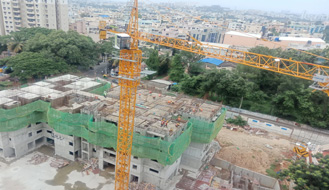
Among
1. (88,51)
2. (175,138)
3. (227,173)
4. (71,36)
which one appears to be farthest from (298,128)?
(71,36)

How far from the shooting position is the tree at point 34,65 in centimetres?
4106

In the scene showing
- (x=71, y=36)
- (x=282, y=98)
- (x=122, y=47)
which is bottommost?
(x=282, y=98)

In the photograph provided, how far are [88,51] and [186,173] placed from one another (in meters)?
37.3

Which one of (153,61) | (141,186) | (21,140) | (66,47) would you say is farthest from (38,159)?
(153,61)

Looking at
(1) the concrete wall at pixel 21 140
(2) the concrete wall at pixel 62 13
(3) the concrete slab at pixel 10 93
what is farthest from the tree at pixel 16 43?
(1) the concrete wall at pixel 21 140

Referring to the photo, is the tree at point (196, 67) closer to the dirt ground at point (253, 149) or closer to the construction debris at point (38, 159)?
the dirt ground at point (253, 149)

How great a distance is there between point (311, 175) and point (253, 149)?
11813 mm

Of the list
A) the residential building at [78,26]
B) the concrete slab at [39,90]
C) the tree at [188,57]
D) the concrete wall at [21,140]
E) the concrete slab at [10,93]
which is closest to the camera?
the concrete wall at [21,140]

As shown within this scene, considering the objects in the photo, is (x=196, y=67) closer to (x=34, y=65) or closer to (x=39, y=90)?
(x=34, y=65)

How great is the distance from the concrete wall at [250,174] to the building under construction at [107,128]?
132cm

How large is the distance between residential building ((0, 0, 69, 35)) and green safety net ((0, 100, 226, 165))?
55.6 m

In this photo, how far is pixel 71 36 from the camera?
5125 centimetres

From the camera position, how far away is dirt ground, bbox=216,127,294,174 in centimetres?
2630

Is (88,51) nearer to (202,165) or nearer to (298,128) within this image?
(202,165)
